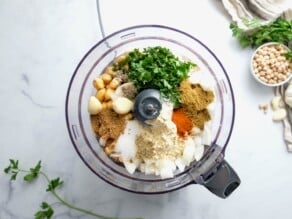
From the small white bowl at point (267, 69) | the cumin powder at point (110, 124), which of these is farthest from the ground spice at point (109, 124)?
the small white bowl at point (267, 69)

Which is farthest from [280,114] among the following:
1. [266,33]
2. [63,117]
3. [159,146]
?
[63,117]

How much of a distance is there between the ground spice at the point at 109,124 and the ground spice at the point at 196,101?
97mm

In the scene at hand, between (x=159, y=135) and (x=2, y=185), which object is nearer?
(x=159, y=135)

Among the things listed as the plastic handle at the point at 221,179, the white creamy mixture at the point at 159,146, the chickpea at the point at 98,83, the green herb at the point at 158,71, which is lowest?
the plastic handle at the point at 221,179

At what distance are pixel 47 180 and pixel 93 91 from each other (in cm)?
19

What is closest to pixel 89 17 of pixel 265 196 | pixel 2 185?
pixel 2 185

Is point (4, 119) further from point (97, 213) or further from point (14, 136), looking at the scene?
point (97, 213)

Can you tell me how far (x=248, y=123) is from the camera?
1021 mm

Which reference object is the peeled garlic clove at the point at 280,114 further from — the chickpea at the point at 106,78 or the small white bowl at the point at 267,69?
the chickpea at the point at 106,78

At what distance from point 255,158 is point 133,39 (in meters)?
0.31

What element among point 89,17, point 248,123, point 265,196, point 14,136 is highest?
point 89,17

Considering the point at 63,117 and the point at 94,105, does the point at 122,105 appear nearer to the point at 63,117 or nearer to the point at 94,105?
the point at 94,105

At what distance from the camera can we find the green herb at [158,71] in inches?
33.8

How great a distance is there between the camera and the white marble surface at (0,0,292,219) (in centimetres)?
101
